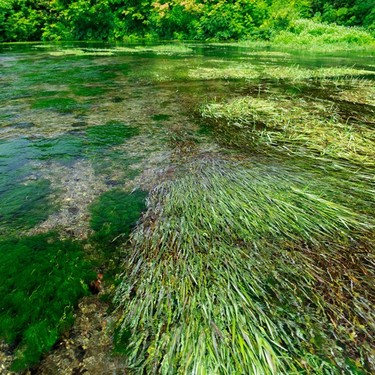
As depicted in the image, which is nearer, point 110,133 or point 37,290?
point 37,290

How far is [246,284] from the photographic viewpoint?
2123mm

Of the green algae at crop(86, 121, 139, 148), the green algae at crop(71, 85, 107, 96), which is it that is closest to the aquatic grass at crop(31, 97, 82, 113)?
the green algae at crop(71, 85, 107, 96)

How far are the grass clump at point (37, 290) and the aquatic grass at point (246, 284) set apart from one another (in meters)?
0.40

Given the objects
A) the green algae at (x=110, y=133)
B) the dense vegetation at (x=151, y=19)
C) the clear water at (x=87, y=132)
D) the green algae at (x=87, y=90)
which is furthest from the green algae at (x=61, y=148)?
the dense vegetation at (x=151, y=19)

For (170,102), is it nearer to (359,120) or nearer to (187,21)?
(359,120)

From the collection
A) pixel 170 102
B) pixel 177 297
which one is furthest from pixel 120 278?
pixel 170 102

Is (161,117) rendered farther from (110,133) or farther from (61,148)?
(61,148)

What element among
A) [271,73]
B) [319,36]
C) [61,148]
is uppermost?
[61,148]

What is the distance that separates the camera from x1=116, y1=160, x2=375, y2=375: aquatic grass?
1661 millimetres

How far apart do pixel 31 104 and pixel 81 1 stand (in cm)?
2019

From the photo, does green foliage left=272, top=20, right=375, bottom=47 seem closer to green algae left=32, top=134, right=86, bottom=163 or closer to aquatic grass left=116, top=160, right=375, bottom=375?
green algae left=32, top=134, right=86, bottom=163

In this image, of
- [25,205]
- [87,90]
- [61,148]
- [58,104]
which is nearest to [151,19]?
[87,90]

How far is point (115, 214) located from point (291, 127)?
360 cm

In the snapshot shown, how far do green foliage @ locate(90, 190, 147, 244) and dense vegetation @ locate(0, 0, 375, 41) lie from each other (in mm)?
23289
